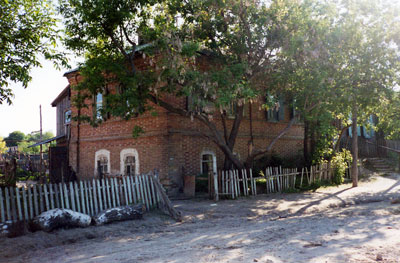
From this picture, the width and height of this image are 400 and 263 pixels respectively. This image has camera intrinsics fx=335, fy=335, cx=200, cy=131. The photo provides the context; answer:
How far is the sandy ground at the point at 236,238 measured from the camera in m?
5.38

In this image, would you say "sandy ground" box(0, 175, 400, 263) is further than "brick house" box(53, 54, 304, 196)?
No

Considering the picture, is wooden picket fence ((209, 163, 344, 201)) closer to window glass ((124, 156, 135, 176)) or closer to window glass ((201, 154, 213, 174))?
window glass ((201, 154, 213, 174))

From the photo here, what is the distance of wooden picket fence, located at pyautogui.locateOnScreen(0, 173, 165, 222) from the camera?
24.5ft

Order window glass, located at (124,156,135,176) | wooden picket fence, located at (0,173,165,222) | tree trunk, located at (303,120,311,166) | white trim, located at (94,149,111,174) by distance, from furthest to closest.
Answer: tree trunk, located at (303,120,311,166)
white trim, located at (94,149,111,174)
window glass, located at (124,156,135,176)
wooden picket fence, located at (0,173,165,222)

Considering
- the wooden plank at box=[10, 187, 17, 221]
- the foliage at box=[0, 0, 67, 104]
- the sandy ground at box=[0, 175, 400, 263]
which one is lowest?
the sandy ground at box=[0, 175, 400, 263]

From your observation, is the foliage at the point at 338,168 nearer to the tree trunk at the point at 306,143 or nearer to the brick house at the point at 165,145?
the tree trunk at the point at 306,143

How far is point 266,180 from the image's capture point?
43.5 ft

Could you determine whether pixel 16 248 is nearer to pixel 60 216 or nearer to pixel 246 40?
pixel 60 216

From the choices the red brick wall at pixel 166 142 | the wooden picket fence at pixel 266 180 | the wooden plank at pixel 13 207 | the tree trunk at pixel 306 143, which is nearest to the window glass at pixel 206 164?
the red brick wall at pixel 166 142

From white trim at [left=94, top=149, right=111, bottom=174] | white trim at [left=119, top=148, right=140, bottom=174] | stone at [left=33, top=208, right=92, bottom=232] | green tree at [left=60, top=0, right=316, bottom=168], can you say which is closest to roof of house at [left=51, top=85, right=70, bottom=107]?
white trim at [left=94, top=149, right=111, bottom=174]

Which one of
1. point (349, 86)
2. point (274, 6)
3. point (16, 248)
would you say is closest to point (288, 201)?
point (349, 86)

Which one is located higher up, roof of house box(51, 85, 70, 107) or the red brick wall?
roof of house box(51, 85, 70, 107)

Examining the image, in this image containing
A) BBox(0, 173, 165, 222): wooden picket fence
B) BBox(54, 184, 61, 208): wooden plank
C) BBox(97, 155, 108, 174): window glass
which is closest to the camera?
BBox(0, 173, 165, 222): wooden picket fence

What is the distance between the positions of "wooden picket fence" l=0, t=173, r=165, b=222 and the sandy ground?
724 mm
